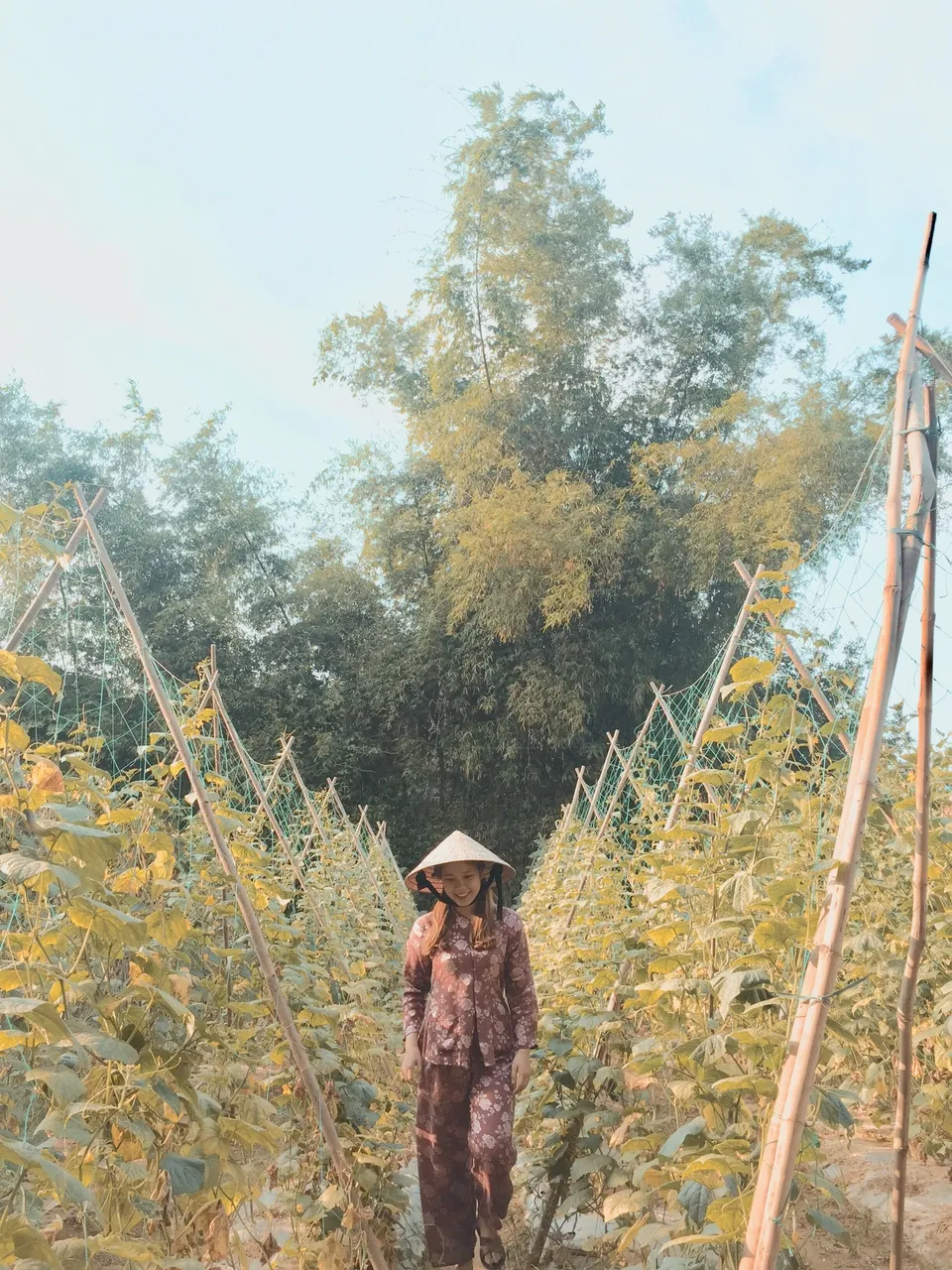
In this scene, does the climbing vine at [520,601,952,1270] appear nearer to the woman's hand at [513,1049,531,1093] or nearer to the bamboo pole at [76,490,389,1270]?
the woman's hand at [513,1049,531,1093]

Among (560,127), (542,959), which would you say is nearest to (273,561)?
(560,127)

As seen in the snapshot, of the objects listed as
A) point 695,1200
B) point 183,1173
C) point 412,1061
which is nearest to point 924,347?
point 695,1200

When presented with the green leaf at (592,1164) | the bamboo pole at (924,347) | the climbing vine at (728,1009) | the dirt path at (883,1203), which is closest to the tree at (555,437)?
the climbing vine at (728,1009)

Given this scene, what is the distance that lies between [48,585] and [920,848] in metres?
1.72

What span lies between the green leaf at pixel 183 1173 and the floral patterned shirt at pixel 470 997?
2.53 ft

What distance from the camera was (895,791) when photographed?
3217 millimetres

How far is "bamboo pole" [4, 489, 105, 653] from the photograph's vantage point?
1.81 meters

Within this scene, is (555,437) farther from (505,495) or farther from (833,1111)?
(833,1111)

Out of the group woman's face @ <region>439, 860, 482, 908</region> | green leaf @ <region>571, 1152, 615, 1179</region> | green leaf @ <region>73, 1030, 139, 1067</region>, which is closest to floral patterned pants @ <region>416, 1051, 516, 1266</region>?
green leaf @ <region>571, 1152, 615, 1179</region>

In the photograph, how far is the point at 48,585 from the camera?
2275mm

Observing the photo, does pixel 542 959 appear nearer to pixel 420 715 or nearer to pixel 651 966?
pixel 651 966

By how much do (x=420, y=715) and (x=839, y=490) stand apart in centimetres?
491

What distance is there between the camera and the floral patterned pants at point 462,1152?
7.41 feet

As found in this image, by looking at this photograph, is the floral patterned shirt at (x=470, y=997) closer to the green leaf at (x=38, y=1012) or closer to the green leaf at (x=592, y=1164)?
the green leaf at (x=592, y=1164)
